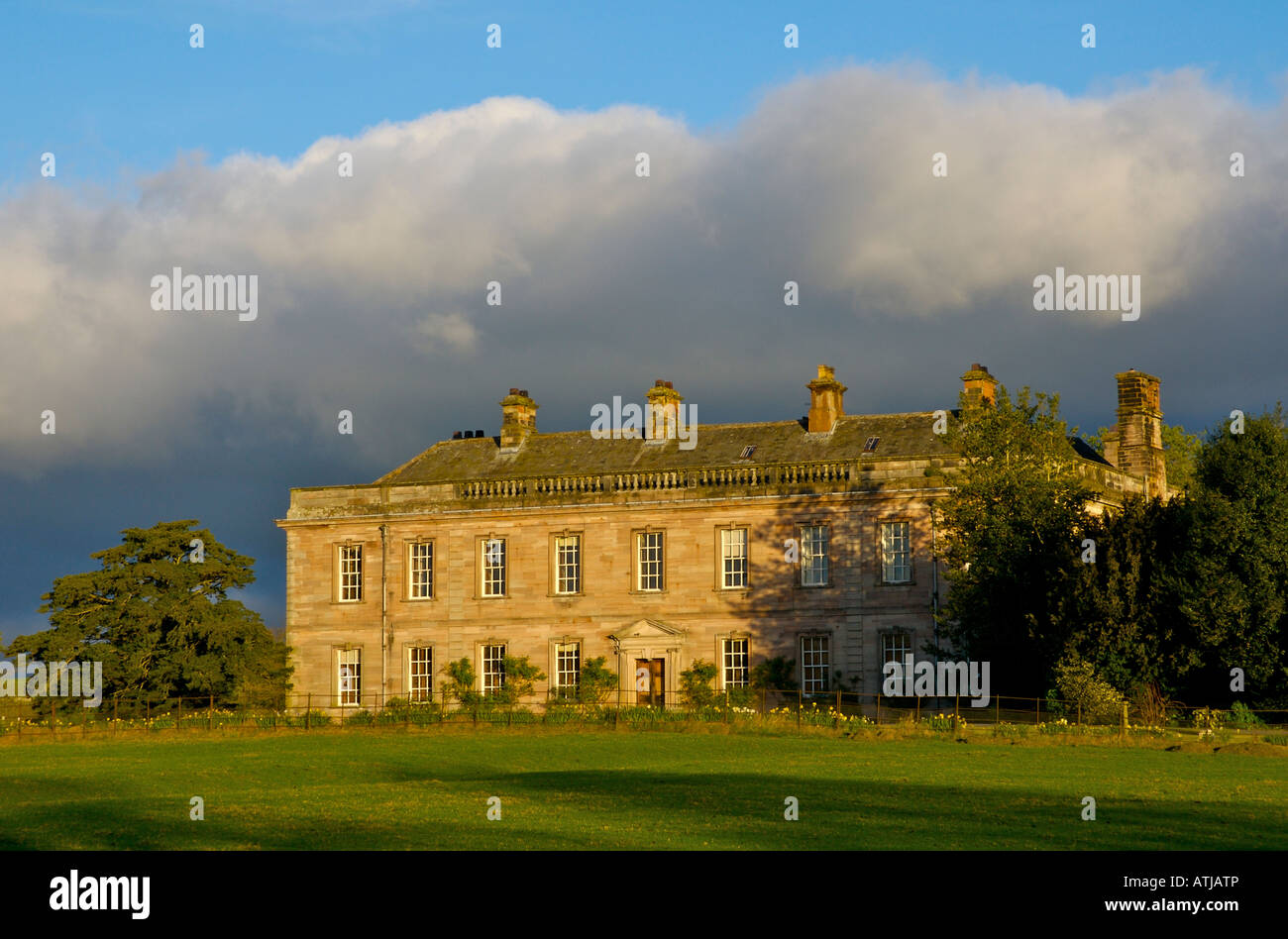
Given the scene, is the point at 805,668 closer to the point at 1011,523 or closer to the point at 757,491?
the point at 757,491

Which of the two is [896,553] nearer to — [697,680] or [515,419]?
[697,680]

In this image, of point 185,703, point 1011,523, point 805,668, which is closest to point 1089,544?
point 1011,523

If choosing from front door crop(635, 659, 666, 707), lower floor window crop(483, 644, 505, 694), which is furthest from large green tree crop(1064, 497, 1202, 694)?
lower floor window crop(483, 644, 505, 694)

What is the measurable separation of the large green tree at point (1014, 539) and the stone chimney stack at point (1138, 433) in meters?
Result: 9.60

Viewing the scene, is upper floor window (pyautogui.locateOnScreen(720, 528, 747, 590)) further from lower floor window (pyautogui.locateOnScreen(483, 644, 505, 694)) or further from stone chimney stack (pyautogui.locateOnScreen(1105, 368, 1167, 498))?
stone chimney stack (pyautogui.locateOnScreen(1105, 368, 1167, 498))

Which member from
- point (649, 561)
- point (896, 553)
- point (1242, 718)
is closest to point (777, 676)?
point (896, 553)

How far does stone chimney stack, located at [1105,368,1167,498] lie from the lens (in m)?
56.5

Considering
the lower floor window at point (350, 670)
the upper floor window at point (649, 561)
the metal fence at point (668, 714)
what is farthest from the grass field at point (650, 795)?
the lower floor window at point (350, 670)

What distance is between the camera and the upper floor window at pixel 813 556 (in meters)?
52.7

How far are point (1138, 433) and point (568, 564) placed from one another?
66.3 ft

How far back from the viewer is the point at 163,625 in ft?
169

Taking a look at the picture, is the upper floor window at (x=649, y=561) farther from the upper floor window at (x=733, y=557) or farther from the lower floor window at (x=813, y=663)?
the lower floor window at (x=813, y=663)
